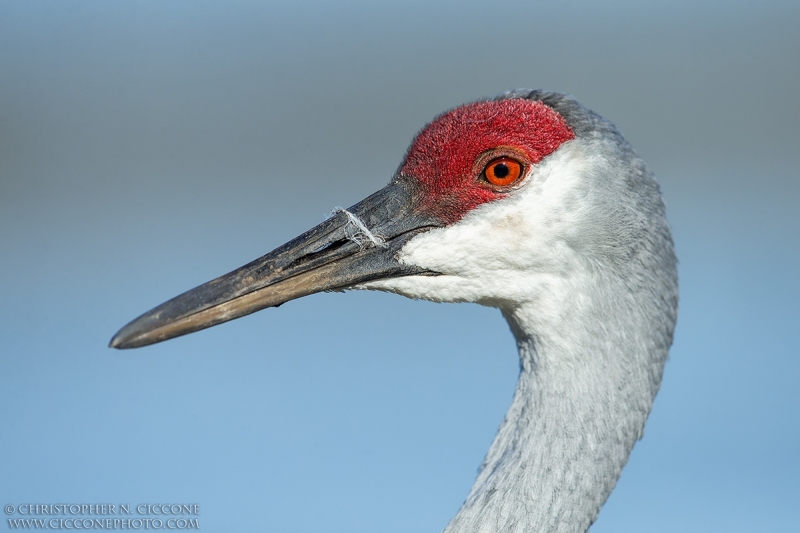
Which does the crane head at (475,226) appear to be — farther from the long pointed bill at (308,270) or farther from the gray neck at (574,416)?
the gray neck at (574,416)

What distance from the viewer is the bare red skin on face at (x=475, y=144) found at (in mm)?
2814

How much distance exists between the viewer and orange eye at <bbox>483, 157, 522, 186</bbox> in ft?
9.23

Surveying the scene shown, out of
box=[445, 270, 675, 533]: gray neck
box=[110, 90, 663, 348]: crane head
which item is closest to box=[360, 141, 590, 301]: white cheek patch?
box=[110, 90, 663, 348]: crane head

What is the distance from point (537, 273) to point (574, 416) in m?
0.53

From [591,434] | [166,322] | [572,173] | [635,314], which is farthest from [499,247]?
[166,322]

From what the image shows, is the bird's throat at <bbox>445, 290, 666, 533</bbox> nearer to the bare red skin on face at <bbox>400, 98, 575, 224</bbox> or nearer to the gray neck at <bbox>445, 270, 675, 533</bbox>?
the gray neck at <bbox>445, 270, 675, 533</bbox>

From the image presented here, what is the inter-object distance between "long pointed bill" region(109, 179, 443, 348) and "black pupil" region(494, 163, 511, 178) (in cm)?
28

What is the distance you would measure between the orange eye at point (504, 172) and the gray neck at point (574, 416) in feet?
1.51

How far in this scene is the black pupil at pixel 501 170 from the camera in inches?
111

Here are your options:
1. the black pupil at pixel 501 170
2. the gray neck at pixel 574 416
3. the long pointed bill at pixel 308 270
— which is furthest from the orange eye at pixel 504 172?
the gray neck at pixel 574 416

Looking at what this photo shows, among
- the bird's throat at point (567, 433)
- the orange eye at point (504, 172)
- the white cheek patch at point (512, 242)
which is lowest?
the bird's throat at point (567, 433)

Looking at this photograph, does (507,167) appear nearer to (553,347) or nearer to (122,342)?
(553,347)

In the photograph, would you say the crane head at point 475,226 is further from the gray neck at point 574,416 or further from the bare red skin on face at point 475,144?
the gray neck at point 574,416

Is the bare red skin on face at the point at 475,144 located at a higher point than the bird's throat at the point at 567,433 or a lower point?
higher
